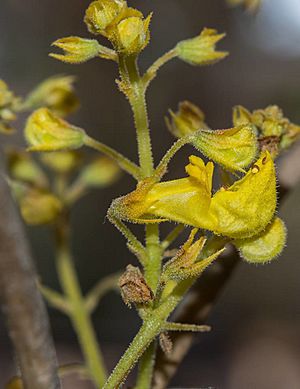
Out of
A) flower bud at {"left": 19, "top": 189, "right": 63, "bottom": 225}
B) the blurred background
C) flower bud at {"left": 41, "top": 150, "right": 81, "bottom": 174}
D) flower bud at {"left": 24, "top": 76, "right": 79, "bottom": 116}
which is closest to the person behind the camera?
flower bud at {"left": 24, "top": 76, "right": 79, "bottom": 116}

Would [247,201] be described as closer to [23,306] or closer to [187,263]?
[187,263]

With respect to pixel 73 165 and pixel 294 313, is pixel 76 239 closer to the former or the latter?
pixel 294 313

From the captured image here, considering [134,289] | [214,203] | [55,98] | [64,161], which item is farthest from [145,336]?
[64,161]

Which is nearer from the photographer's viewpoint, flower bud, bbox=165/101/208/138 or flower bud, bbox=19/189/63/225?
flower bud, bbox=165/101/208/138

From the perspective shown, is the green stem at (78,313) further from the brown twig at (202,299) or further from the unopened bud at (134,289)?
the unopened bud at (134,289)

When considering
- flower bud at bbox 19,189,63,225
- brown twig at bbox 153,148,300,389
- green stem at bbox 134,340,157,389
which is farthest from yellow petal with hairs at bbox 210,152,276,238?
flower bud at bbox 19,189,63,225

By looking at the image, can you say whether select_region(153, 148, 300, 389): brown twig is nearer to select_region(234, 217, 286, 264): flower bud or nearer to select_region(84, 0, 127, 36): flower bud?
select_region(234, 217, 286, 264): flower bud
